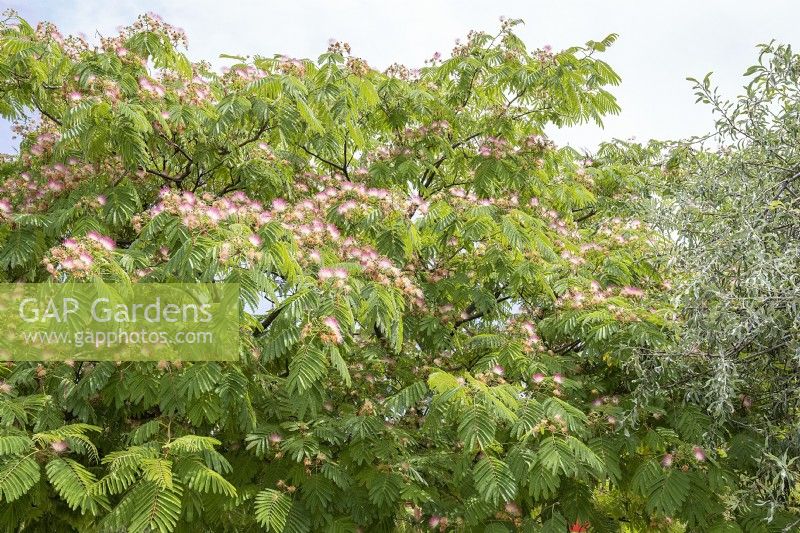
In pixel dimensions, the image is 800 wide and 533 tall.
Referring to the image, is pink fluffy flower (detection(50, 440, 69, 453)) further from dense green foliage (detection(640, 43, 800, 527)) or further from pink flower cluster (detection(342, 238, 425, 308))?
dense green foliage (detection(640, 43, 800, 527))

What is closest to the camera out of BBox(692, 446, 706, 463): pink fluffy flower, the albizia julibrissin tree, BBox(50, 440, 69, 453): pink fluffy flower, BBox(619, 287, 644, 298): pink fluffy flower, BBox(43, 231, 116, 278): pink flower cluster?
BBox(43, 231, 116, 278): pink flower cluster

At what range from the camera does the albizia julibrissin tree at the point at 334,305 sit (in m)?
4.95

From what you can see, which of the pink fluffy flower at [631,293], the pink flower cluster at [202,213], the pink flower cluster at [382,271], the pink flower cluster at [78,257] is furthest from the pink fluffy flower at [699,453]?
the pink flower cluster at [78,257]

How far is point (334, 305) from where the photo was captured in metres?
5.01

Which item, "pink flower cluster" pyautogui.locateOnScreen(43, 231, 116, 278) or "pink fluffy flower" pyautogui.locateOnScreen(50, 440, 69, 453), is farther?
"pink fluffy flower" pyautogui.locateOnScreen(50, 440, 69, 453)

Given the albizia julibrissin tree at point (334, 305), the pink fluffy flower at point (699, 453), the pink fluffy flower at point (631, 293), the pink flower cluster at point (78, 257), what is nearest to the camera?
the pink flower cluster at point (78, 257)

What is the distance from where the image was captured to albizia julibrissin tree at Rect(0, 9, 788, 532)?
495cm

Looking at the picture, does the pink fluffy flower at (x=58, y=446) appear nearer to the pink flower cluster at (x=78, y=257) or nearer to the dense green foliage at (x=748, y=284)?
the pink flower cluster at (x=78, y=257)

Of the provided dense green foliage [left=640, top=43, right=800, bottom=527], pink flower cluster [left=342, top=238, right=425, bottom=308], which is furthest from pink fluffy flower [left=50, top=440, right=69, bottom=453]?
dense green foliage [left=640, top=43, right=800, bottom=527]

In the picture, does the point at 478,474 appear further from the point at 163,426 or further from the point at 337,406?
the point at 163,426

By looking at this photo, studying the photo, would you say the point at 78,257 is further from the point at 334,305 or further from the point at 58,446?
the point at 334,305

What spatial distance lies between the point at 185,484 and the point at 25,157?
410 centimetres

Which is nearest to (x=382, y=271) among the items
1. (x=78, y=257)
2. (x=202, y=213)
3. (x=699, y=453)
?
(x=202, y=213)

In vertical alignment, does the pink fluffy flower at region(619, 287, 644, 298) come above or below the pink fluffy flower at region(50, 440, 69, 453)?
above
